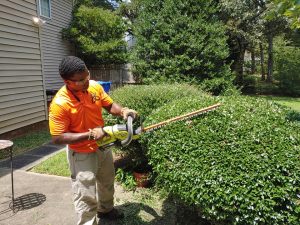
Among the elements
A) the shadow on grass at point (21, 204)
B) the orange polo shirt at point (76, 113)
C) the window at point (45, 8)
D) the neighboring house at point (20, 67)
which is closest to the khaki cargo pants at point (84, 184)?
the orange polo shirt at point (76, 113)

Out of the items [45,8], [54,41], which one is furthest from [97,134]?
[54,41]

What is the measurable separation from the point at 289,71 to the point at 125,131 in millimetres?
18806

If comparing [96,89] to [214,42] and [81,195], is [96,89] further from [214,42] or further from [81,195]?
[214,42]

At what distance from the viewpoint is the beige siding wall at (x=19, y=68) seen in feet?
24.4

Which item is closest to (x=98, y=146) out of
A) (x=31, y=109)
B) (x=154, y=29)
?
(x=31, y=109)

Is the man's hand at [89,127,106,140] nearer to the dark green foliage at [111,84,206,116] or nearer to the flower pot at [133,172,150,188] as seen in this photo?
→ the dark green foliage at [111,84,206,116]

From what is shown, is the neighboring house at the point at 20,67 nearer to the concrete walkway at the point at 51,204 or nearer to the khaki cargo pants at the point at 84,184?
the concrete walkway at the point at 51,204

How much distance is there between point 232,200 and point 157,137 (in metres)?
1.00

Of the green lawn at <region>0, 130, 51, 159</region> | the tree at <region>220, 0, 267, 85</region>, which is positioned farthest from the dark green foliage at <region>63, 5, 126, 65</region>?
the green lawn at <region>0, 130, 51, 159</region>

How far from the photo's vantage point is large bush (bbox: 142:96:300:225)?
7.43 feet

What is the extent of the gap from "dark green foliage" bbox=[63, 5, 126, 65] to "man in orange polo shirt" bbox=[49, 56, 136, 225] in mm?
12527

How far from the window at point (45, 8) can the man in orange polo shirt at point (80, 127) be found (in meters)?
11.2

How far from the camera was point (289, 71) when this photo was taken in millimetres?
18922

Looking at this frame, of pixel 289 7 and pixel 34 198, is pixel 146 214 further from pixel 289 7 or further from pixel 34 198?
pixel 289 7
